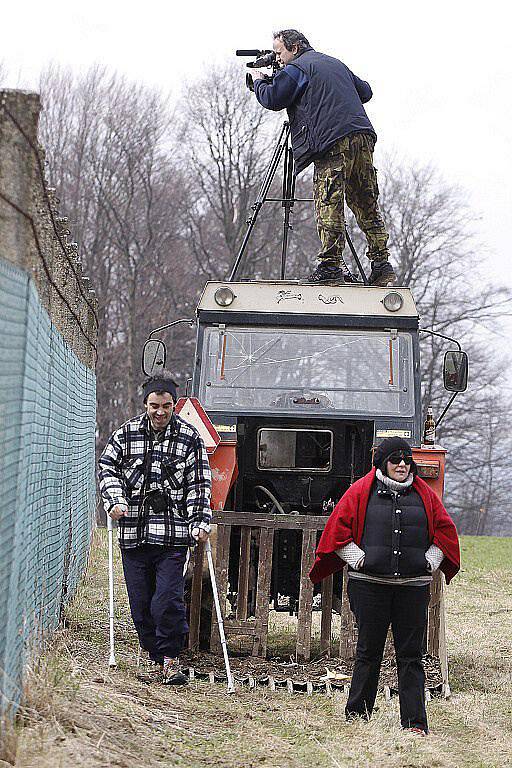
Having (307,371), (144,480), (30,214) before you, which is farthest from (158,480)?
(30,214)

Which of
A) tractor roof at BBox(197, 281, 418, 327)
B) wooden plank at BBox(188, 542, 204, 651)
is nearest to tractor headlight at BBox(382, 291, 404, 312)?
tractor roof at BBox(197, 281, 418, 327)

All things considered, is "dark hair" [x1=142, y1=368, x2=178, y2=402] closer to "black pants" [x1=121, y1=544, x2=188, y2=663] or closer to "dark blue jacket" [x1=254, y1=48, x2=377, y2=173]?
"black pants" [x1=121, y1=544, x2=188, y2=663]

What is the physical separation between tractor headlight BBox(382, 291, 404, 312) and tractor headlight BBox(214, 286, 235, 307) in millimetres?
1215

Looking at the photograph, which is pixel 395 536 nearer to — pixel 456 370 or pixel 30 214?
pixel 30 214

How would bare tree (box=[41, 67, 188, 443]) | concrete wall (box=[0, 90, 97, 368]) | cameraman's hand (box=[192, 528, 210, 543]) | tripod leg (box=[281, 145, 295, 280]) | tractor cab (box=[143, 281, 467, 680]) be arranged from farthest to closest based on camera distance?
bare tree (box=[41, 67, 188, 443])
tripod leg (box=[281, 145, 295, 280])
tractor cab (box=[143, 281, 467, 680])
cameraman's hand (box=[192, 528, 210, 543])
concrete wall (box=[0, 90, 97, 368])

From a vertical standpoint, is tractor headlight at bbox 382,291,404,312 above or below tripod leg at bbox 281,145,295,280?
below

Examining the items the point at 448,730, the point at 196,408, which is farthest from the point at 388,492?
the point at 196,408

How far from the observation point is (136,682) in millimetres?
7086

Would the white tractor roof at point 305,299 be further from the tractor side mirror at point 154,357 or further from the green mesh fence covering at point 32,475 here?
the green mesh fence covering at point 32,475

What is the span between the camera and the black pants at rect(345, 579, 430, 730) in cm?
641

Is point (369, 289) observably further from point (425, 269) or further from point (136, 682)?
point (425, 269)

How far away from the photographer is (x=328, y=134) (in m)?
9.96

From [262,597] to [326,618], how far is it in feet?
1.70

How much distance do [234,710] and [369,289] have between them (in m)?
3.81
